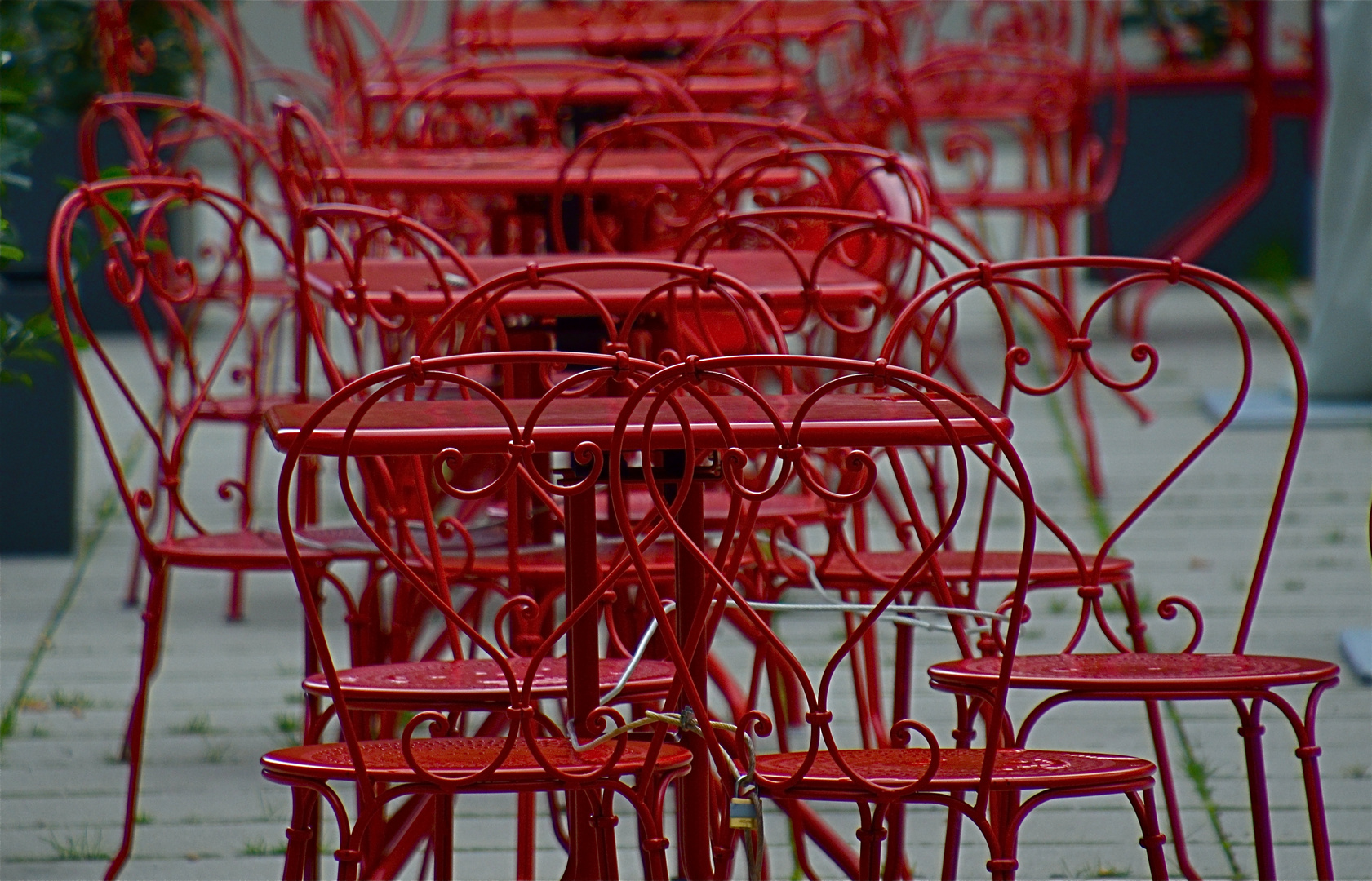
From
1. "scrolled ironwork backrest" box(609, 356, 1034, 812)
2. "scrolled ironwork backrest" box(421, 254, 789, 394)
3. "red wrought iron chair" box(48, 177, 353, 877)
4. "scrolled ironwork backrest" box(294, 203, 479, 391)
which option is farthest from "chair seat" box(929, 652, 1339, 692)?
"red wrought iron chair" box(48, 177, 353, 877)

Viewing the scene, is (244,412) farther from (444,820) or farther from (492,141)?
(444,820)

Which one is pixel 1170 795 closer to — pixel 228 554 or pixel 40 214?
pixel 228 554

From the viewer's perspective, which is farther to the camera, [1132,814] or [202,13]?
[202,13]

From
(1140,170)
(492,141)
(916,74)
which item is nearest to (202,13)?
(492,141)

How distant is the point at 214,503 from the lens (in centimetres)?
553

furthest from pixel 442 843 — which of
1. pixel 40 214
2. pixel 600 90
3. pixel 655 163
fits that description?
pixel 40 214

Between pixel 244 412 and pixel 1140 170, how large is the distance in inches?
219

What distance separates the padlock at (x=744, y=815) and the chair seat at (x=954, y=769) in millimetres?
27

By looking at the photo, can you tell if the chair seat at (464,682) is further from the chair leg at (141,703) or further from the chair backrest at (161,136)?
the chair backrest at (161,136)

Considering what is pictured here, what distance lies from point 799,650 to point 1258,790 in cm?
190

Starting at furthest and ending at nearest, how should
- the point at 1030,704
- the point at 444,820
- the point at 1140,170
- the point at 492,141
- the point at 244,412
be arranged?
the point at 1140,170 < the point at 492,141 < the point at 244,412 < the point at 1030,704 < the point at 444,820

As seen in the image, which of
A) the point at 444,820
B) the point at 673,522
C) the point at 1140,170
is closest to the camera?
the point at 673,522

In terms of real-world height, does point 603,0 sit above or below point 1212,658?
above

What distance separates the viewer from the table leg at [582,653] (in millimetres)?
2137
